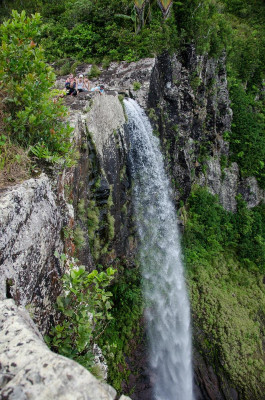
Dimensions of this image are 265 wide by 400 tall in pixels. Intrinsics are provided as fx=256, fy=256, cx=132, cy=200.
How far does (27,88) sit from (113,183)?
426cm

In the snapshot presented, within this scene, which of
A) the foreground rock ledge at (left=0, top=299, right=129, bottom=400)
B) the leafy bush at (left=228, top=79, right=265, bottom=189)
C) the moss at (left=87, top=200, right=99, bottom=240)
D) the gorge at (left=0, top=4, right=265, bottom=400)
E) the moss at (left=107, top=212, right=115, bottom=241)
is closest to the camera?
the foreground rock ledge at (left=0, top=299, right=129, bottom=400)

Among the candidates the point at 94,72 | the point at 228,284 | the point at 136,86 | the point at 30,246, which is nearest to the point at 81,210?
the point at 30,246

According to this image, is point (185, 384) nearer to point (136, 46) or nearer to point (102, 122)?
point (102, 122)

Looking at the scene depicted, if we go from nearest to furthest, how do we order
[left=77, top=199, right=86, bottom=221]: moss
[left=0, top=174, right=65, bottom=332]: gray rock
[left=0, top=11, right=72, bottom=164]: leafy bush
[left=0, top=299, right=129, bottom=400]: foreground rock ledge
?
[left=0, top=299, right=129, bottom=400]: foreground rock ledge → [left=0, top=174, right=65, bottom=332]: gray rock → [left=0, top=11, right=72, bottom=164]: leafy bush → [left=77, top=199, right=86, bottom=221]: moss

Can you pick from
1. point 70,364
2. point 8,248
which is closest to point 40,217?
point 8,248

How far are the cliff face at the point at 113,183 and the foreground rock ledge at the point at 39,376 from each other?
0.50m

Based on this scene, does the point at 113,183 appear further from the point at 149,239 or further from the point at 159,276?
Answer: the point at 159,276

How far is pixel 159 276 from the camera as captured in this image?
385 inches

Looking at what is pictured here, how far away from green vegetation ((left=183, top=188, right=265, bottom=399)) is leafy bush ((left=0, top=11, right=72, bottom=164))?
9.55 meters

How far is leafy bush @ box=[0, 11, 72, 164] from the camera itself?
3.06 m

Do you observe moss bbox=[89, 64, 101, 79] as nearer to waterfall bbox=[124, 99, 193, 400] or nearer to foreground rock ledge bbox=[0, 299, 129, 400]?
waterfall bbox=[124, 99, 193, 400]

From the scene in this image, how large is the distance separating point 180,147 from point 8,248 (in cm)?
990

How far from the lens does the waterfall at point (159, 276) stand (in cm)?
854

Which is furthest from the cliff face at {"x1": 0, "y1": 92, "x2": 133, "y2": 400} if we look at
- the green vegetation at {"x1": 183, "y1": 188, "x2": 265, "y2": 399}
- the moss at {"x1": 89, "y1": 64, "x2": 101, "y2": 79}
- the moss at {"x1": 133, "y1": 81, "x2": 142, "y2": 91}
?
the green vegetation at {"x1": 183, "y1": 188, "x2": 265, "y2": 399}
